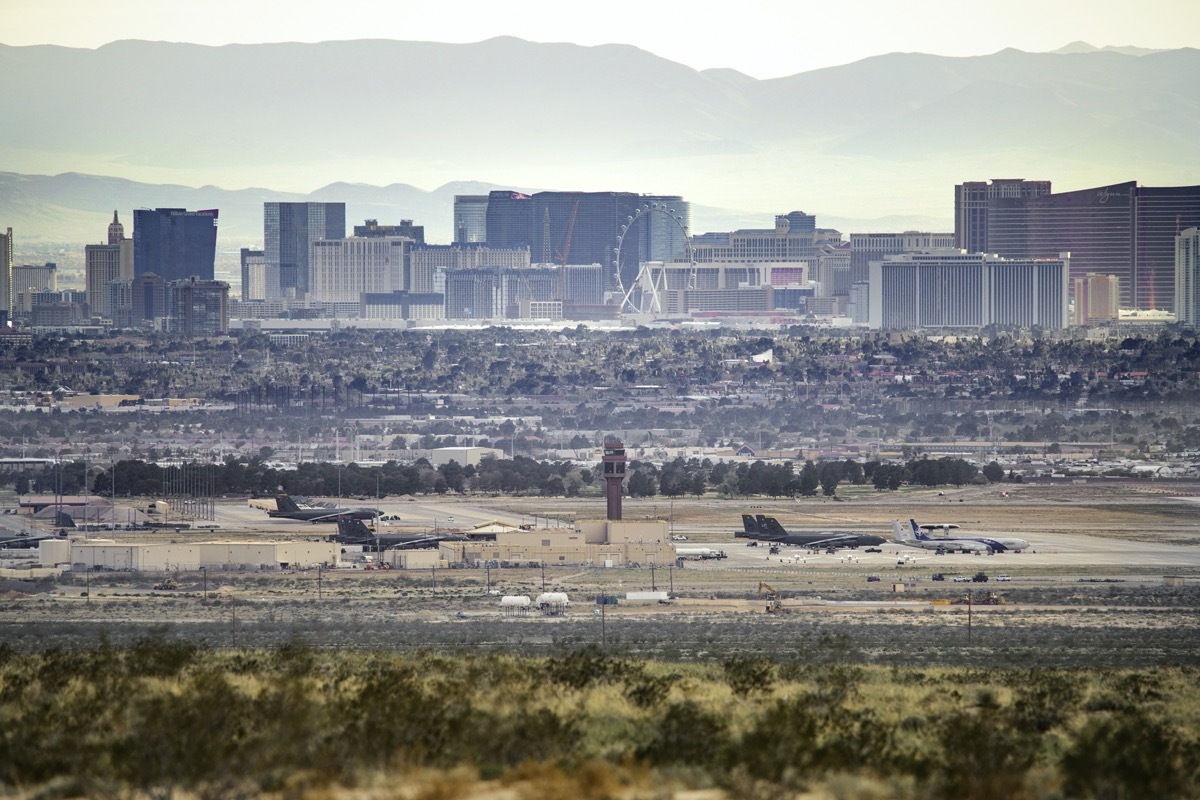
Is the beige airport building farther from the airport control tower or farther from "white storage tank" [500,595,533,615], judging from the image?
"white storage tank" [500,595,533,615]

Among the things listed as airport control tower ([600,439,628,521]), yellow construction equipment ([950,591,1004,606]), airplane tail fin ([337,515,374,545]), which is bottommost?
yellow construction equipment ([950,591,1004,606])

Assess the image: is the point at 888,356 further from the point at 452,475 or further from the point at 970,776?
the point at 970,776

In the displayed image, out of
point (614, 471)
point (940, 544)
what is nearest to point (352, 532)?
point (614, 471)

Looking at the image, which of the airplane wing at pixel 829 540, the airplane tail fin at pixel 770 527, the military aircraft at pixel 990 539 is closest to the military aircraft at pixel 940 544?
the military aircraft at pixel 990 539

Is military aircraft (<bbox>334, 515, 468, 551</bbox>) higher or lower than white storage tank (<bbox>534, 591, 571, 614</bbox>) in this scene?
higher

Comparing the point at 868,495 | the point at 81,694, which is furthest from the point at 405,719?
the point at 868,495

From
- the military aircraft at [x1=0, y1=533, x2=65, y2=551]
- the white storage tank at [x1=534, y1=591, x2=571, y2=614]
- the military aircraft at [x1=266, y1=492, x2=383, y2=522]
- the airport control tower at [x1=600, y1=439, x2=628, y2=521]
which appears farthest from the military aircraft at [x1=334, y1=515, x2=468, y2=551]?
the white storage tank at [x1=534, y1=591, x2=571, y2=614]
